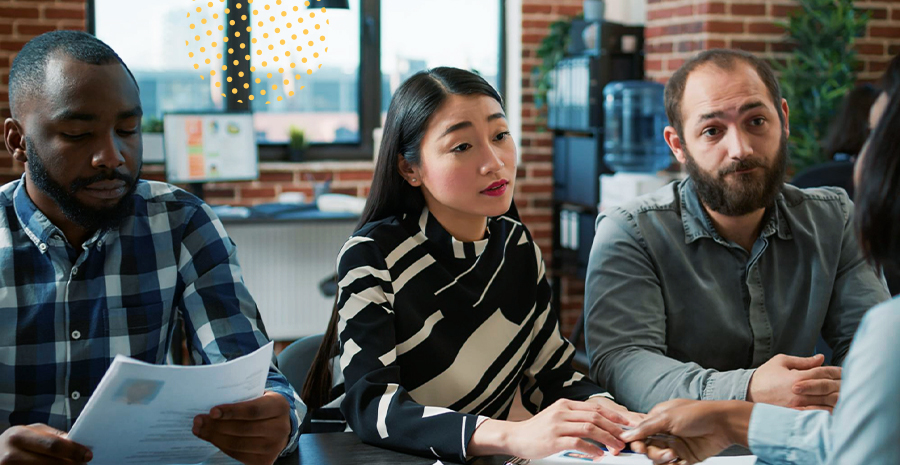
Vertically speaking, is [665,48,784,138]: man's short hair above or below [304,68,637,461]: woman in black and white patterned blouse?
above

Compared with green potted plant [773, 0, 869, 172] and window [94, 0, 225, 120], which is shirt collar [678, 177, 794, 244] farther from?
window [94, 0, 225, 120]

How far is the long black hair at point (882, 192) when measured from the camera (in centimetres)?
80

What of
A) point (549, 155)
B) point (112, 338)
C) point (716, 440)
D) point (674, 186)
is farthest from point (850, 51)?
point (112, 338)

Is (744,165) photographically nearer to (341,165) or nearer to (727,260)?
(727,260)

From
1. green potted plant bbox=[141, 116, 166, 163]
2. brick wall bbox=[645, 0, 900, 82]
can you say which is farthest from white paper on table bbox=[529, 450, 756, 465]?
green potted plant bbox=[141, 116, 166, 163]

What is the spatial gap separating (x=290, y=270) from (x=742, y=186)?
3.25 m

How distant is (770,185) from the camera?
1.70 meters

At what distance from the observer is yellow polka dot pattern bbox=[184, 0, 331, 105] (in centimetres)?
464

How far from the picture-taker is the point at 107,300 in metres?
1.45

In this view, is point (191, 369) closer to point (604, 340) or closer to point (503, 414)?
point (503, 414)

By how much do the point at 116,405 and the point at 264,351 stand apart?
18 cm

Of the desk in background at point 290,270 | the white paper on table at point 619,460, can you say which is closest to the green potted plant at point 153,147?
the desk in background at point 290,270

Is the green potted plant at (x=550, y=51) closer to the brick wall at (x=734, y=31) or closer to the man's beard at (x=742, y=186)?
the brick wall at (x=734, y=31)

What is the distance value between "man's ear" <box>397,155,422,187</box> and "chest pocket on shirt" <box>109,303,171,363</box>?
474 mm
